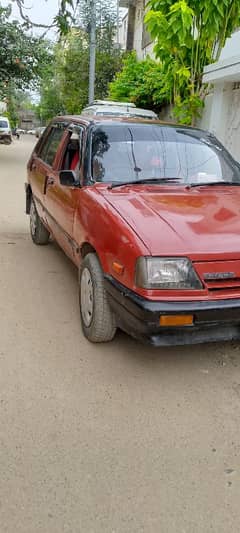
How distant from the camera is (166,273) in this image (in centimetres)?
276

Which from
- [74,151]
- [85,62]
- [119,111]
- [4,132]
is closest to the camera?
[74,151]

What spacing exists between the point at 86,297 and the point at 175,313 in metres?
1.12

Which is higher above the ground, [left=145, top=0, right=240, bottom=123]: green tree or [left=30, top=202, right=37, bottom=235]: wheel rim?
[left=145, top=0, right=240, bottom=123]: green tree

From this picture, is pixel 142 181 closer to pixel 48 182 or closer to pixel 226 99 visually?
pixel 48 182

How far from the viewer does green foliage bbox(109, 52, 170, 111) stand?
13.5m

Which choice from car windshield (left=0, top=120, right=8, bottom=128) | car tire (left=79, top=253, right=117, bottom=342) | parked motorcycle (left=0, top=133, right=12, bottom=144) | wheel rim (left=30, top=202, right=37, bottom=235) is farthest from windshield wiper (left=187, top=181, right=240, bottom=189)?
car windshield (left=0, top=120, right=8, bottom=128)

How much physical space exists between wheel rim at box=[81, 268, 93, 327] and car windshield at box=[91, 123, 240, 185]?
0.88m

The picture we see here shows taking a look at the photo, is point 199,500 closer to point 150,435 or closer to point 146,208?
point 150,435

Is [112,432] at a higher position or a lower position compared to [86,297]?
lower

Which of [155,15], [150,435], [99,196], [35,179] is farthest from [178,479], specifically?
[155,15]

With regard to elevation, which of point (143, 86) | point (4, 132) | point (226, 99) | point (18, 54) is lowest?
point (4, 132)

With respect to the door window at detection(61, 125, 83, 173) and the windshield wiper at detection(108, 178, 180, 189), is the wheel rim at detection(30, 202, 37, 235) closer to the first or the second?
the door window at detection(61, 125, 83, 173)

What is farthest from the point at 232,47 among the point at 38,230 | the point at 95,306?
the point at 95,306

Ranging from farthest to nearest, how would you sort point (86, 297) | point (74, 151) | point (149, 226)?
point (74, 151) < point (86, 297) < point (149, 226)
